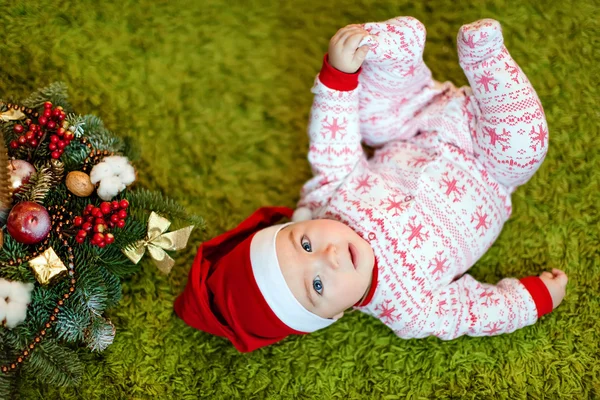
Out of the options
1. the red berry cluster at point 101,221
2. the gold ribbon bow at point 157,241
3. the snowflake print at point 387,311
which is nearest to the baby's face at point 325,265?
the snowflake print at point 387,311

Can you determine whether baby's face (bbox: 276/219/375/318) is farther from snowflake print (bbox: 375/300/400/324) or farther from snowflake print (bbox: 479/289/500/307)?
snowflake print (bbox: 479/289/500/307)

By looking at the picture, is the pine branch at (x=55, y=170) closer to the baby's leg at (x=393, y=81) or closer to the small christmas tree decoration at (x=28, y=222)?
the small christmas tree decoration at (x=28, y=222)

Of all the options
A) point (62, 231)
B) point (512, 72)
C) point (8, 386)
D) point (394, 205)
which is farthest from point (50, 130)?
point (512, 72)

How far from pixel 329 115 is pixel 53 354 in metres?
0.79

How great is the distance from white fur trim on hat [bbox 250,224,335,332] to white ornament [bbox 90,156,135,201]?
0.30m

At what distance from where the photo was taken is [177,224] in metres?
1.32

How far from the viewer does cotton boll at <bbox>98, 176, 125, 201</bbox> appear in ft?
3.67

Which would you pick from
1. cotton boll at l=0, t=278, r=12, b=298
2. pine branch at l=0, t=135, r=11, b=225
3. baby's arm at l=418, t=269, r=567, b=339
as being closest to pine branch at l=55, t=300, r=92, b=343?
cotton boll at l=0, t=278, r=12, b=298

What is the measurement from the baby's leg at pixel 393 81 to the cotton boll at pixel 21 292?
851 millimetres

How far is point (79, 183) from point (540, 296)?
1.05 meters

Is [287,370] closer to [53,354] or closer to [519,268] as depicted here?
[53,354]

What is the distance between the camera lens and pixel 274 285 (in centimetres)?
113

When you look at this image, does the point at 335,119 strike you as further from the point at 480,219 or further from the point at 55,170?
the point at 55,170

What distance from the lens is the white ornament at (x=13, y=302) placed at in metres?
1.04
